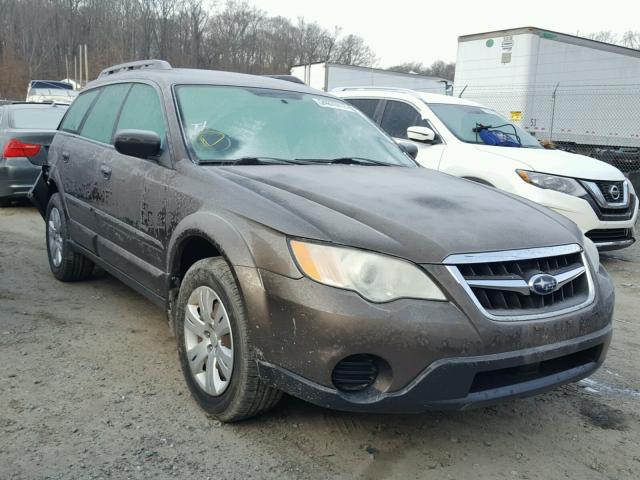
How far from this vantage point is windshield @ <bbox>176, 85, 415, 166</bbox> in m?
3.43

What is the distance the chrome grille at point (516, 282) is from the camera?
236cm

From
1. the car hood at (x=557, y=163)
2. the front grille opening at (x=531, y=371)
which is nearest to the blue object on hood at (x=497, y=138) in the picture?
the car hood at (x=557, y=163)

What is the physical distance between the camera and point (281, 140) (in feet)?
11.9

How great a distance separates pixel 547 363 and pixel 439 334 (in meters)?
0.65

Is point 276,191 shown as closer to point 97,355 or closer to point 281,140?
point 281,140

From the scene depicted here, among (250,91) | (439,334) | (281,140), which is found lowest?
(439,334)

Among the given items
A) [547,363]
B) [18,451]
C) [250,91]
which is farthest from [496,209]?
[18,451]

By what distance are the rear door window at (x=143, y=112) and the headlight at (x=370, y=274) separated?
1588 mm

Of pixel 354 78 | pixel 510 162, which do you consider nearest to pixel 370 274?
pixel 510 162

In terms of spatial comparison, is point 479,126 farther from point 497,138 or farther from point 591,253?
point 591,253

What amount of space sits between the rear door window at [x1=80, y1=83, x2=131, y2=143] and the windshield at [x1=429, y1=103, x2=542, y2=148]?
12.8 ft

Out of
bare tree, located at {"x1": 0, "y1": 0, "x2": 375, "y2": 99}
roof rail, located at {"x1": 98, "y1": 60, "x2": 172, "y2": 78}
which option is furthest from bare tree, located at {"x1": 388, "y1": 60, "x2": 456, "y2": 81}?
roof rail, located at {"x1": 98, "y1": 60, "x2": 172, "y2": 78}

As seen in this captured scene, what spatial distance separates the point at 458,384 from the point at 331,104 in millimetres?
2466

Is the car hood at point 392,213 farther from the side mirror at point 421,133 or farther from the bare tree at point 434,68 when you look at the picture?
the bare tree at point 434,68
